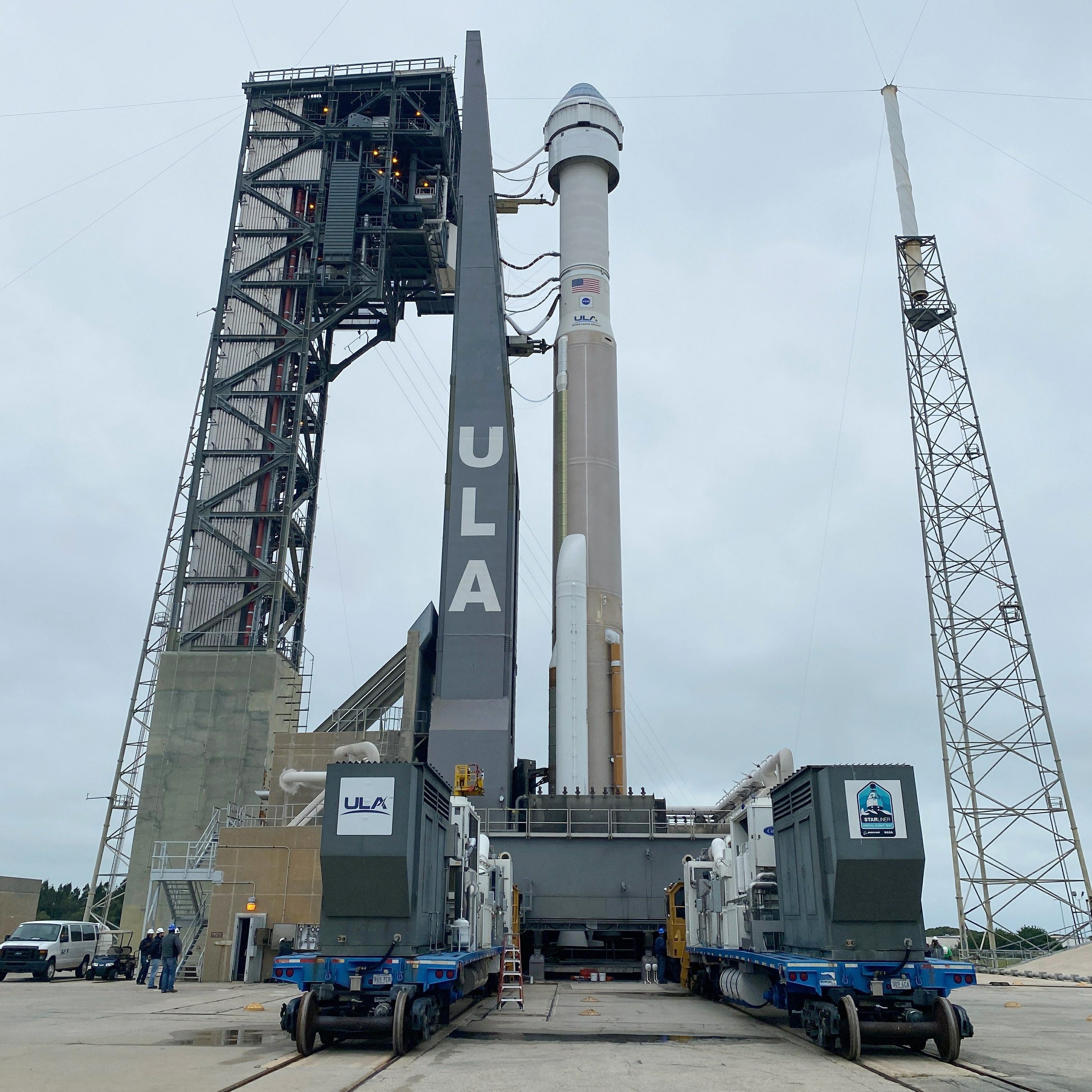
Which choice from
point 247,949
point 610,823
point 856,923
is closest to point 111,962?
point 247,949

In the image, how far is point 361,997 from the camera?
39.6 ft

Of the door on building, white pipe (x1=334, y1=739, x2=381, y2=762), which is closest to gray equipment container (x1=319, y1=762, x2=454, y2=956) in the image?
the door on building

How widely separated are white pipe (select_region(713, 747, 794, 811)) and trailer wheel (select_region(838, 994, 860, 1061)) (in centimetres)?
1116

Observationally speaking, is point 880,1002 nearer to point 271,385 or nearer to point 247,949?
point 247,949

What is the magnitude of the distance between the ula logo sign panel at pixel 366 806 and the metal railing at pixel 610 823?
53.7 ft

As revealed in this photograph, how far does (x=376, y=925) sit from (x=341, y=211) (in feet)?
122

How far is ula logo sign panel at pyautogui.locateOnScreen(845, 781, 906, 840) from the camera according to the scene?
40.0 ft

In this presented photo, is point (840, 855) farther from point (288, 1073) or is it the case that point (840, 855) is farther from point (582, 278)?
point (582, 278)

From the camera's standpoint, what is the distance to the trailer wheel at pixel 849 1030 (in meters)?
11.0

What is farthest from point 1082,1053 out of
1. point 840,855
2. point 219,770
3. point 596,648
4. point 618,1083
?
point 219,770

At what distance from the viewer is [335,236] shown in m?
43.3

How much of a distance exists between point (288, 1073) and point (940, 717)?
101 ft

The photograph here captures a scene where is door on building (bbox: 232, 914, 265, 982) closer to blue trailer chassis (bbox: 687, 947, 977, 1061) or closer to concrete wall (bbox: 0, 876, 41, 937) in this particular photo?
concrete wall (bbox: 0, 876, 41, 937)

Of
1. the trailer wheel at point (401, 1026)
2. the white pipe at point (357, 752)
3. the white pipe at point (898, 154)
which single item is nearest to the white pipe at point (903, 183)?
the white pipe at point (898, 154)
